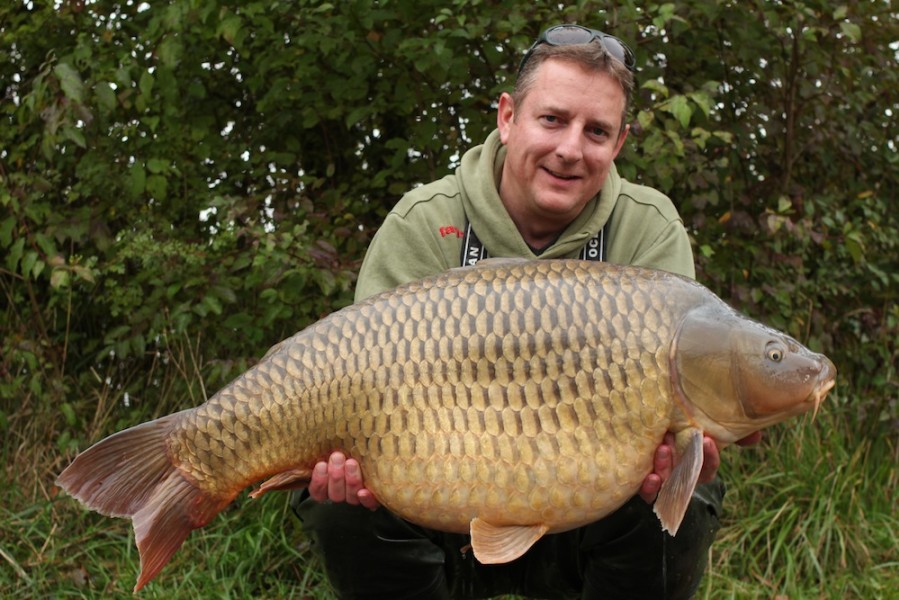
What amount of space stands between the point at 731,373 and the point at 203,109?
1.98 m

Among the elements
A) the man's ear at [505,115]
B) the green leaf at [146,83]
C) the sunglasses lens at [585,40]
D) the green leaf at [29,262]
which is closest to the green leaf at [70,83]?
the green leaf at [146,83]

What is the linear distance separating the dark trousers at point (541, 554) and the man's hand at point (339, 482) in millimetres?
129

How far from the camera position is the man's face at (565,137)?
1.98 meters

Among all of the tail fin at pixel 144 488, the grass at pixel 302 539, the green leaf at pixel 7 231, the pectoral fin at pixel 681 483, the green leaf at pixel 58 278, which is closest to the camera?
the pectoral fin at pixel 681 483

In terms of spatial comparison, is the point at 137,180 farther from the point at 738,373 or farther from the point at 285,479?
the point at 738,373

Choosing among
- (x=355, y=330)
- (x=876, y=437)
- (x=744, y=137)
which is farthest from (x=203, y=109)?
(x=876, y=437)

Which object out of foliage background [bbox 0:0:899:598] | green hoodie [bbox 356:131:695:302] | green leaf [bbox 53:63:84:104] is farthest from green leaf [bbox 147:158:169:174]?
green hoodie [bbox 356:131:695:302]

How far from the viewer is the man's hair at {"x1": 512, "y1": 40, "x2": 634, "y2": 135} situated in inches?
77.9

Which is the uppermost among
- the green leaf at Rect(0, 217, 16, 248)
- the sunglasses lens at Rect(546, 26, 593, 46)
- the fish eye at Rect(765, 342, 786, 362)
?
the sunglasses lens at Rect(546, 26, 593, 46)

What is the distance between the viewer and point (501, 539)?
63.0 inches

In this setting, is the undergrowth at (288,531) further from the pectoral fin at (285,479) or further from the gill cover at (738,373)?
the gill cover at (738,373)

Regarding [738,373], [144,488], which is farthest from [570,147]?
[144,488]

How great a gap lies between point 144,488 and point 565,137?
902 millimetres

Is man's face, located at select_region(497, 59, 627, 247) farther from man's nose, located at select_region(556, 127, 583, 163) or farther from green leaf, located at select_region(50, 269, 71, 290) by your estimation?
green leaf, located at select_region(50, 269, 71, 290)
